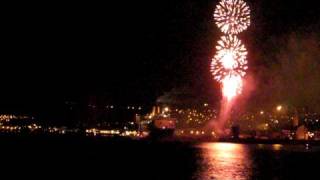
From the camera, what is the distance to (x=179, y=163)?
2739cm

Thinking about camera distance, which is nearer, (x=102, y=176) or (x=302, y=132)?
Answer: (x=102, y=176)

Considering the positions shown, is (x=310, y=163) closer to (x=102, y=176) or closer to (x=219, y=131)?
(x=102, y=176)

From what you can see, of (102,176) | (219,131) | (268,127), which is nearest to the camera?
(102,176)

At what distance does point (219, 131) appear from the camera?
60.9 meters

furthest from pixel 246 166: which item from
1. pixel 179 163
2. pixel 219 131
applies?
pixel 219 131

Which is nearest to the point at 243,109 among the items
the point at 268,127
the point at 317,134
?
the point at 268,127

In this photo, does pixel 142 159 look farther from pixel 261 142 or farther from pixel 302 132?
pixel 302 132

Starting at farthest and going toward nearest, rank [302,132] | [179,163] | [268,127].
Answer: [268,127] → [302,132] → [179,163]

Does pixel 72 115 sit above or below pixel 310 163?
above

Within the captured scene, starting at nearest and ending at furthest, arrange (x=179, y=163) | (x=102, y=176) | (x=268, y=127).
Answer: (x=102, y=176), (x=179, y=163), (x=268, y=127)

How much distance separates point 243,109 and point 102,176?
48754mm

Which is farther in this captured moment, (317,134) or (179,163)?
(317,134)

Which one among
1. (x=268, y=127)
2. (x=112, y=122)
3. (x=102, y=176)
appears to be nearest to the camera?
(x=102, y=176)

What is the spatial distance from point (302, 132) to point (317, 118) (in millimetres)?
10189
